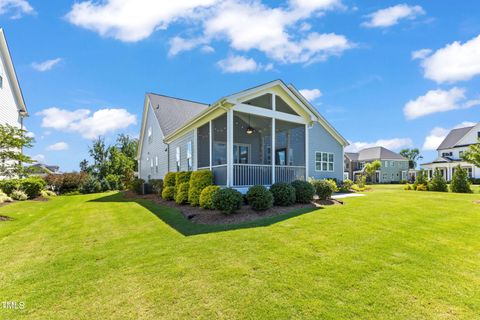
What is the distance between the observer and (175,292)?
3.45 metres

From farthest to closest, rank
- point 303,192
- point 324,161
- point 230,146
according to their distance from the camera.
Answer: point 324,161 < point 303,192 < point 230,146

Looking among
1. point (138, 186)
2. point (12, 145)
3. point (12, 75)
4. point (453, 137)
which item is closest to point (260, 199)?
point (12, 145)

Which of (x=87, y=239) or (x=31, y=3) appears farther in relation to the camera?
(x=31, y=3)

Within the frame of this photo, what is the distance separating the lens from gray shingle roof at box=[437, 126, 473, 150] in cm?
4076

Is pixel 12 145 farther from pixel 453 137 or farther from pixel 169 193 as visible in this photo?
pixel 453 137

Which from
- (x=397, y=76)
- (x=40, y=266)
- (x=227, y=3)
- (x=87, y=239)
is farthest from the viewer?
(x=397, y=76)

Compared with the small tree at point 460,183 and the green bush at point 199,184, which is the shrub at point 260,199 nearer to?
the green bush at point 199,184

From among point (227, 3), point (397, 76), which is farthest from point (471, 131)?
point (227, 3)

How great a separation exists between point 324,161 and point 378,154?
32563 millimetres

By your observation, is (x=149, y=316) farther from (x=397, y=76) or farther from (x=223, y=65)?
(x=397, y=76)

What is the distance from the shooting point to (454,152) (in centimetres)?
4059

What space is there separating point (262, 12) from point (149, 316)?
32.8ft

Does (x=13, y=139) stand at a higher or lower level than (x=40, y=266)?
higher

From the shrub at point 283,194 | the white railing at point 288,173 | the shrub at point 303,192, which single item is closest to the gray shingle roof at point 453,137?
the white railing at point 288,173
